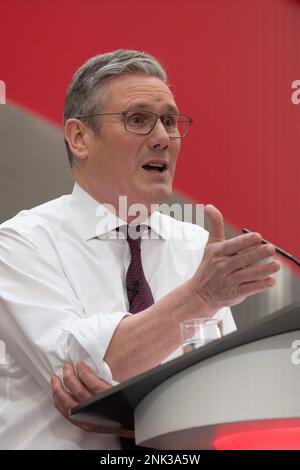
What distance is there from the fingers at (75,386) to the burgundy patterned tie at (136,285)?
313 millimetres

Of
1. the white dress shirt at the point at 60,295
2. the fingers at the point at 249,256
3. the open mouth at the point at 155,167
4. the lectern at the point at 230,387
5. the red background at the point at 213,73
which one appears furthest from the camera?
the red background at the point at 213,73

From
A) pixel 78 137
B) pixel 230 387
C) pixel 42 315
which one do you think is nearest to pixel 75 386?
pixel 42 315

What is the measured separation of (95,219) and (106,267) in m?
0.16

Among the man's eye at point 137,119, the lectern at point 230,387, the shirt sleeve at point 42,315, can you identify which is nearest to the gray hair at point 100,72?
the man's eye at point 137,119

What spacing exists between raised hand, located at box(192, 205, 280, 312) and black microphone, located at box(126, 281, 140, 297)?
0.39 m

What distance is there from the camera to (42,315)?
166 cm

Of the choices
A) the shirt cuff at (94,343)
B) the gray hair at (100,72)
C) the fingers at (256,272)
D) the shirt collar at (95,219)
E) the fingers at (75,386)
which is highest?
the gray hair at (100,72)

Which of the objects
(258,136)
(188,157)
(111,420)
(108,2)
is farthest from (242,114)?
(111,420)

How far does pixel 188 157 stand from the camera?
2656mm

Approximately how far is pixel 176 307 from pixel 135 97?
82 centimetres

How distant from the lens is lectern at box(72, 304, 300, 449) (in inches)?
40.1

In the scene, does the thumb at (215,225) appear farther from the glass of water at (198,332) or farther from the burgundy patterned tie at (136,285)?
the burgundy patterned tie at (136,285)

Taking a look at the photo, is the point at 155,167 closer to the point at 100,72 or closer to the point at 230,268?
the point at 100,72

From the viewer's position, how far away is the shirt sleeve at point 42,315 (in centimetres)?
156
